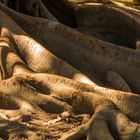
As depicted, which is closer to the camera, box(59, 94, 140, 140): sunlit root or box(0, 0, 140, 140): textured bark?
box(59, 94, 140, 140): sunlit root

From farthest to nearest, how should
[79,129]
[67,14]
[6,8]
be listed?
[67,14]
[6,8]
[79,129]

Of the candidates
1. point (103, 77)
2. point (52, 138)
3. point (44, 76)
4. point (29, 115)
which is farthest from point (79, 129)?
point (103, 77)

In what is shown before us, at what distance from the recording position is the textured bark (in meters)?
4.74

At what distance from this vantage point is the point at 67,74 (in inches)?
235

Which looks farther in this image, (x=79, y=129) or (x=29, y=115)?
(x=29, y=115)

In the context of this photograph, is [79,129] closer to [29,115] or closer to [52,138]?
[52,138]

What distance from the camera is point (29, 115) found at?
5.03 meters

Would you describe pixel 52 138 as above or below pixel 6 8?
below

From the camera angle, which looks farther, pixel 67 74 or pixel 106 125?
pixel 67 74

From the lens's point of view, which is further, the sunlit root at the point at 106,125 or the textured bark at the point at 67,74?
the textured bark at the point at 67,74

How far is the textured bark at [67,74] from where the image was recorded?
4.74 meters

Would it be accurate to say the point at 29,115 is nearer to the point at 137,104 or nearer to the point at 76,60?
the point at 137,104

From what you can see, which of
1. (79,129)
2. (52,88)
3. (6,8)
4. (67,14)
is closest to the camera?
(79,129)

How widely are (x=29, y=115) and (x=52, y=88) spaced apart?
1.61 feet
